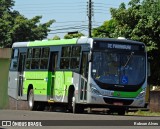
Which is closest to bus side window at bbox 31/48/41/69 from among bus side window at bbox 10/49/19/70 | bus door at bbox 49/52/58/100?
bus door at bbox 49/52/58/100

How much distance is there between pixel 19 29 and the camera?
65.6 m

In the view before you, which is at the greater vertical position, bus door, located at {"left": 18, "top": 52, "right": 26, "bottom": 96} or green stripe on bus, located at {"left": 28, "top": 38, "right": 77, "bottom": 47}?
green stripe on bus, located at {"left": 28, "top": 38, "right": 77, "bottom": 47}

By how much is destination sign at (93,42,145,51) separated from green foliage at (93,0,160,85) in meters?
10.5

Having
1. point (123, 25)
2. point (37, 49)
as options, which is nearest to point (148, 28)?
point (123, 25)

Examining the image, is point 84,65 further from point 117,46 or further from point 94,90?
point 117,46

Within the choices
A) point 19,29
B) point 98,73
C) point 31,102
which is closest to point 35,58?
point 31,102

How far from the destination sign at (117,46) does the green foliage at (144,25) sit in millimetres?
10472

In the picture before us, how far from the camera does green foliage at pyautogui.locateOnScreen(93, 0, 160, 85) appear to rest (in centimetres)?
3788

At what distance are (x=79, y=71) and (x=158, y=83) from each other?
13.2 m

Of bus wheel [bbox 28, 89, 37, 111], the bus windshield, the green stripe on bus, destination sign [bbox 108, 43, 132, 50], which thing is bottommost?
bus wheel [bbox 28, 89, 37, 111]

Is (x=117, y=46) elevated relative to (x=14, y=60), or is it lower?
elevated

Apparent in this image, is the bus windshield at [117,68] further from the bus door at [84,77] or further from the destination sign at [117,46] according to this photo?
the bus door at [84,77]

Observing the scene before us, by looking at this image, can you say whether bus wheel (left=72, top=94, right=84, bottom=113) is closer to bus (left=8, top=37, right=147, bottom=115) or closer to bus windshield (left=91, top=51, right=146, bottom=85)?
bus (left=8, top=37, right=147, bottom=115)

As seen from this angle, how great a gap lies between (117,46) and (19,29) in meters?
39.6
